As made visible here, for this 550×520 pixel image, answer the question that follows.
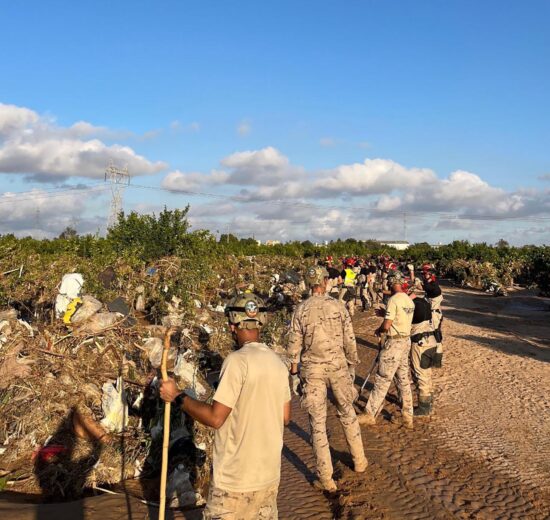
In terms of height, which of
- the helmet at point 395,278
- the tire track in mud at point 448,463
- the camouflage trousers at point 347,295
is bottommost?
the tire track in mud at point 448,463

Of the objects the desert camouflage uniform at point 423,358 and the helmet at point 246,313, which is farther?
the desert camouflage uniform at point 423,358

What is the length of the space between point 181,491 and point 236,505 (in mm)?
2105

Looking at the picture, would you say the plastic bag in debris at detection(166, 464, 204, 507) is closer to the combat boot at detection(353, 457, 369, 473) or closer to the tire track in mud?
the tire track in mud

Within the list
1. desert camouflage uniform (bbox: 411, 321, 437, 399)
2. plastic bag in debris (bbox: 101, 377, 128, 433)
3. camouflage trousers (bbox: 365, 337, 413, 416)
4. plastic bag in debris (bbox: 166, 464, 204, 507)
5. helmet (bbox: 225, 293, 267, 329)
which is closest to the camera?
helmet (bbox: 225, 293, 267, 329)

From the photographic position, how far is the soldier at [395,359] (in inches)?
263

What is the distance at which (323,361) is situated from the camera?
5.05m

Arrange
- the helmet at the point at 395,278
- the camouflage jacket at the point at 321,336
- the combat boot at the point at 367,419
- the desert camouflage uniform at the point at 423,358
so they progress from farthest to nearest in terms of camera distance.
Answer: the desert camouflage uniform at the point at 423,358 → the helmet at the point at 395,278 → the combat boot at the point at 367,419 → the camouflage jacket at the point at 321,336

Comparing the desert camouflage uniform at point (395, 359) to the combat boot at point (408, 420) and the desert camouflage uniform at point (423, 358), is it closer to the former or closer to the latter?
the combat boot at point (408, 420)

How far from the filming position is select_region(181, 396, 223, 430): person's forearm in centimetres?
276

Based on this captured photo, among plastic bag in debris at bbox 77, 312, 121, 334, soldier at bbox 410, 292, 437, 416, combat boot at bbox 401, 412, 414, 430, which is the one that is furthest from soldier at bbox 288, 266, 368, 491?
plastic bag in debris at bbox 77, 312, 121, 334

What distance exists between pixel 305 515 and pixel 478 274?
27298 mm

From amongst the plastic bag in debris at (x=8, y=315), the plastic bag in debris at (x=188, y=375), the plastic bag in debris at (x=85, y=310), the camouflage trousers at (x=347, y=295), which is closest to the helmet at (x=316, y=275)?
the plastic bag in debris at (x=188, y=375)

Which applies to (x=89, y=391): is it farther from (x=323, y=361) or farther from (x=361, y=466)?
(x=361, y=466)

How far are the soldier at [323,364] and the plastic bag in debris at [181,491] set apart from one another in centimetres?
115
